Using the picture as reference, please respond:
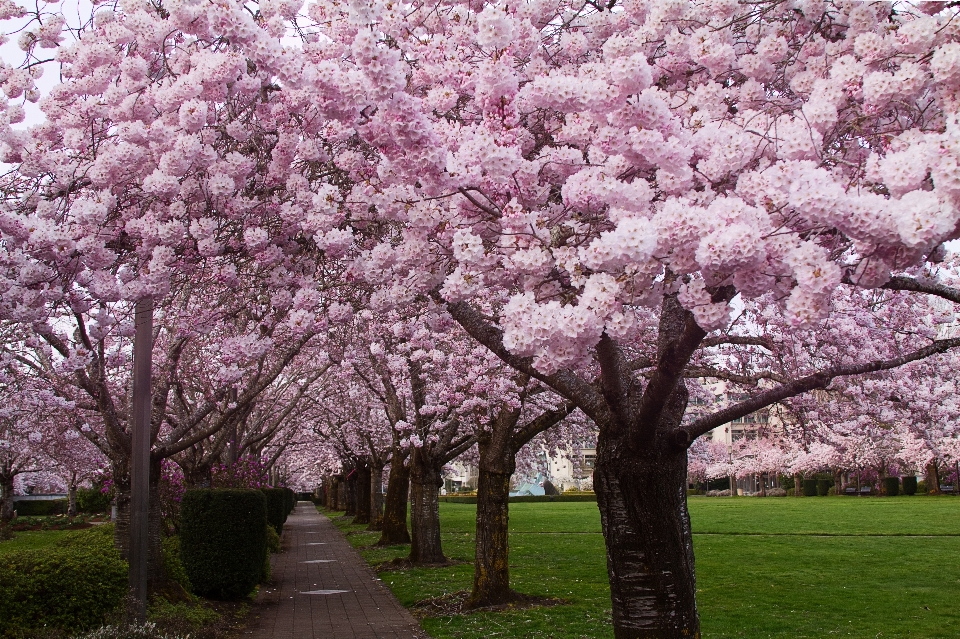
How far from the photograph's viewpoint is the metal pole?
757 cm

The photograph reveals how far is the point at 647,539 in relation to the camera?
5508 mm

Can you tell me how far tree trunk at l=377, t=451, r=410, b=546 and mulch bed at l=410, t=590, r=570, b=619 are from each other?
9.43 metres

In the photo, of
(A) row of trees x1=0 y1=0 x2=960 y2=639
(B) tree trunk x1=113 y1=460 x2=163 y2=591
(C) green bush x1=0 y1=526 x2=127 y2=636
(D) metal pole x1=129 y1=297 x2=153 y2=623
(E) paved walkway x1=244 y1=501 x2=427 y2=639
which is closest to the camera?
(A) row of trees x1=0 y1=0 x2=960 y2=639

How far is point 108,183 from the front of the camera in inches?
200

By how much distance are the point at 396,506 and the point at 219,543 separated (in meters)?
10.3

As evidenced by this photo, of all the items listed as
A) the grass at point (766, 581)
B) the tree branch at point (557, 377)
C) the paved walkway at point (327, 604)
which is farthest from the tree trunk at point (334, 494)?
the tree branch at point (557, 377)

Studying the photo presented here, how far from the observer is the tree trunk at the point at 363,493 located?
32938 mm

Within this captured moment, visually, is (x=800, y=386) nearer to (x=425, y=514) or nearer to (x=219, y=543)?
(x=219, y=543)

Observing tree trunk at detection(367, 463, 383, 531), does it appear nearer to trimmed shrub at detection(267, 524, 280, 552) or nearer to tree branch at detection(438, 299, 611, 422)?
trimmed shrub at detection(267, 524, 280, 552)

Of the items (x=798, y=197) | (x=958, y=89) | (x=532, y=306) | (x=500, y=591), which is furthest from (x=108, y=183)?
(x=500, y=591)

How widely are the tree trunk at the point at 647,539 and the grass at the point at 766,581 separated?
3.79 metres

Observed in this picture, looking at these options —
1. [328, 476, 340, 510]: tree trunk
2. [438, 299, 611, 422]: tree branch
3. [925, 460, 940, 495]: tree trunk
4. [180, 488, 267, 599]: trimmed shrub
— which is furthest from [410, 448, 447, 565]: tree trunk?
[925, 460, 940, 495]: tree trunk

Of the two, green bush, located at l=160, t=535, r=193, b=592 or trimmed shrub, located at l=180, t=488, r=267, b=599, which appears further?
trimmed shrub, located at l=180, t=488, r=267, b=599

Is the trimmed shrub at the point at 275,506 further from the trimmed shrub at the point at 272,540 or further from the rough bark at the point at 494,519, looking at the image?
the rough bark at the point at 494,519
